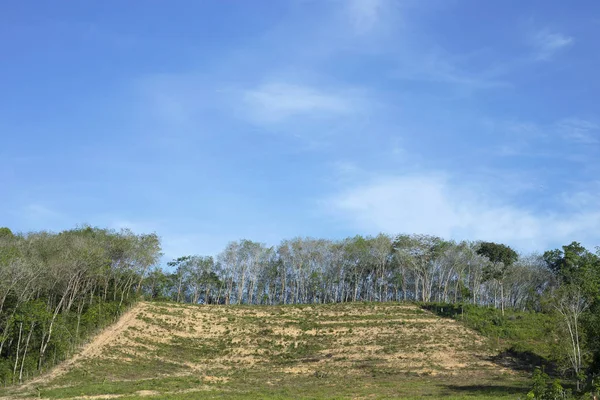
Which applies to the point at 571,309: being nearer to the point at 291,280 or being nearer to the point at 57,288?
the point at 57,288

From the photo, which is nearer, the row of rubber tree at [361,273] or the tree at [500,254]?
the tree at [500,254]

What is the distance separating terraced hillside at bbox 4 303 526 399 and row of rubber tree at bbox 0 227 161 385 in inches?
91.3

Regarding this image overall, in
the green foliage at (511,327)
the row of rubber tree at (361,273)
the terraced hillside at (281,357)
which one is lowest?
the terraced hillside at (281,357)

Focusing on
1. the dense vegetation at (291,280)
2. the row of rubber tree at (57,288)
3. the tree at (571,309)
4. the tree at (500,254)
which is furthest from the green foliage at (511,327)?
the row of rubber tree at (57,288)

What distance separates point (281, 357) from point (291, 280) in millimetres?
43797

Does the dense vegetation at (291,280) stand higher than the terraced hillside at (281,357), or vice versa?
the dense vegetation at (291,280)

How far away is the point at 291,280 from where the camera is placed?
337 feet

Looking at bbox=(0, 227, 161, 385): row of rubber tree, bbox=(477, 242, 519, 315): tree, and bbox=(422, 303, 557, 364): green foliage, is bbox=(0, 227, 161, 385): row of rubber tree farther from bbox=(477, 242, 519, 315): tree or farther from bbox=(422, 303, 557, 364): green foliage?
bbox=(477, 242, 519, 315): tree

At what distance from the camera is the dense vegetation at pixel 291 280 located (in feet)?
144

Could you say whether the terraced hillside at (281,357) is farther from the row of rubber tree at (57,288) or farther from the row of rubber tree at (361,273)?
the row of rubber tree at (361,273)

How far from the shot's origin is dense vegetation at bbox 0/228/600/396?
43.9 metres

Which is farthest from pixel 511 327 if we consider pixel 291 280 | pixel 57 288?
pixel 57 288

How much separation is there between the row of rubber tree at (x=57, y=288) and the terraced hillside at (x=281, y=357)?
91.3 inches

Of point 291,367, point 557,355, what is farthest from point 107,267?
point 557,355
